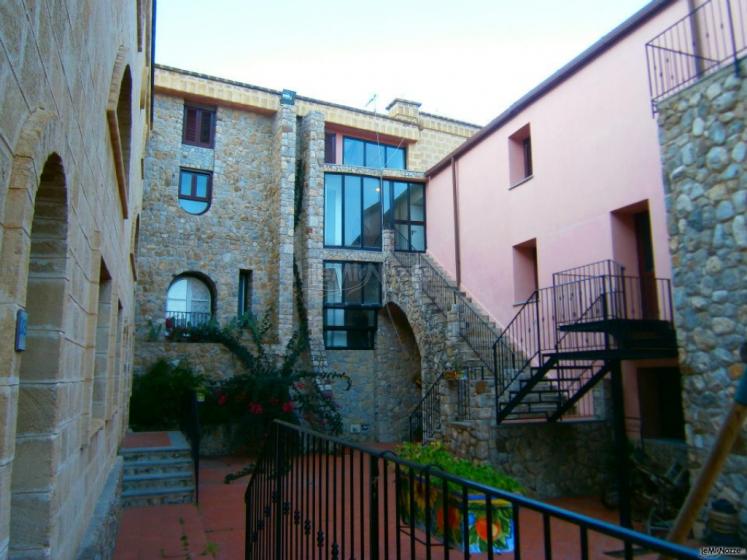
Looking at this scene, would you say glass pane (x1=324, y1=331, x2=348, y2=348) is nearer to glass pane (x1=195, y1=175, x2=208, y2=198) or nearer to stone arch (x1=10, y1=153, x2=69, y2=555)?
glass pane (x1=195, y1=175, x2=208, y2=198)

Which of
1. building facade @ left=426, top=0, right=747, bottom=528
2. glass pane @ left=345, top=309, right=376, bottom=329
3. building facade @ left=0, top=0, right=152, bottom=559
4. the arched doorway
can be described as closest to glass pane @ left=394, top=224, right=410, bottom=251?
building facade @ left=426, top=0, right=747, bottom=528

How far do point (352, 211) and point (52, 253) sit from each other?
1378 cm

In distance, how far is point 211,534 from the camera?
682 centimetres

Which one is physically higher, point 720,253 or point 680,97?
point 680,97

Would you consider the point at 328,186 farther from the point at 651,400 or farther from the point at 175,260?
the point at 651,400

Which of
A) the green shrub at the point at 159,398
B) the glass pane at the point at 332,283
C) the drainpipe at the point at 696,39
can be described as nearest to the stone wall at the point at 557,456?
the drainpipe at the point at 696,39

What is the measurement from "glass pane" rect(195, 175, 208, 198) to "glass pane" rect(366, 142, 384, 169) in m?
4.87

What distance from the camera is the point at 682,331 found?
7.16m

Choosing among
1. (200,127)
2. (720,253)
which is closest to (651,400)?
(720,253)

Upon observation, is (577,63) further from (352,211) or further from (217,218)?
(217,218)

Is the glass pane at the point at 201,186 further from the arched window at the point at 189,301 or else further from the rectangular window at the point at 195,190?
the arched window at the point at 189,301

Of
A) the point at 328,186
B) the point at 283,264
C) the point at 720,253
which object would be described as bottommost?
the point at 720,253

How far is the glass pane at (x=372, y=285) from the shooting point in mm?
15945

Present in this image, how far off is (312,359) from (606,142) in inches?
333
